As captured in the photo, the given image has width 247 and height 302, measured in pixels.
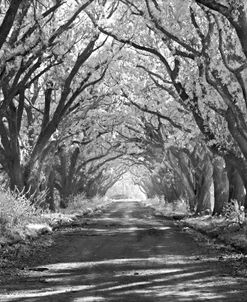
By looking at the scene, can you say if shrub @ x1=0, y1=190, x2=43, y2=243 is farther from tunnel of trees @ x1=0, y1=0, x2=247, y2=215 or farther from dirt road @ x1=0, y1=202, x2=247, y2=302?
tunnel of trees @ x1=0, y1=0, x2=247, y2=215

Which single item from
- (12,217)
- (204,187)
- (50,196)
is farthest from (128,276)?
(50,196)

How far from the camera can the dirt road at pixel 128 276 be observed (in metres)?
7.32

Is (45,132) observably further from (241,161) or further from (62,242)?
(241,161)

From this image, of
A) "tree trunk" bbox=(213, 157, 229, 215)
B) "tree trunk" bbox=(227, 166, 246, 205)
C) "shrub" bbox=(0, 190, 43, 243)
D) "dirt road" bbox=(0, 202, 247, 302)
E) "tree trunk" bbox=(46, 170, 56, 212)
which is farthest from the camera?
"tree trunk" bbox=(46, 170, 56, 212)

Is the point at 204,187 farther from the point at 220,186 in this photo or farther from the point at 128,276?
the point at 128,276

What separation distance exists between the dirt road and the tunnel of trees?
178 inches

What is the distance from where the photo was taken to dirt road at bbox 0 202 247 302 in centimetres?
732

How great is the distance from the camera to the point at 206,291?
25.2 ft

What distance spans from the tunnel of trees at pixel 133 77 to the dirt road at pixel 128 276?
4510 millimetres

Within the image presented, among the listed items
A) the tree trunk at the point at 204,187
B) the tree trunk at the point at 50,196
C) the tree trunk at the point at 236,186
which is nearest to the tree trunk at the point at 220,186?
the tree trunk at the point at 236,186

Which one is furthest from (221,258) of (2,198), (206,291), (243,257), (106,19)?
(106,19)

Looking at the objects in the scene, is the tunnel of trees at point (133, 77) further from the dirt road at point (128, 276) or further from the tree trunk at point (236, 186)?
the dirt road at point (128, 276)

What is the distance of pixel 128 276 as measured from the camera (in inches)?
358

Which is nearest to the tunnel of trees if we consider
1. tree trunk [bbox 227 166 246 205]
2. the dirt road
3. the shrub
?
tree trunk [bbox 227 166 246 205]
